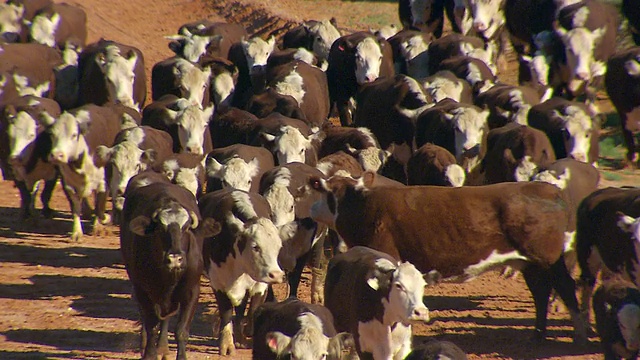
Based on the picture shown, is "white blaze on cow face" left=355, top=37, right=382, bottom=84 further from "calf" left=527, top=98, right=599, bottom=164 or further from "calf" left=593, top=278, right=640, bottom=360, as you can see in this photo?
"calf" left=593, top=278, right=640, bottom=360

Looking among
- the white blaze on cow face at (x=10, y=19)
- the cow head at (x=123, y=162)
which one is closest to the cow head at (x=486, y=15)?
the white blaze on cow face at (x=10, y=19)

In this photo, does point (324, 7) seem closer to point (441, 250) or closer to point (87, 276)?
point (87, 276)

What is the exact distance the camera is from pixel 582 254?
10.4 metres

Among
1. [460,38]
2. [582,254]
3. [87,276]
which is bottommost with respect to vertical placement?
[87,276]

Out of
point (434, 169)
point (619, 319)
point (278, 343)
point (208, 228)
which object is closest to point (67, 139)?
point (434, 169)

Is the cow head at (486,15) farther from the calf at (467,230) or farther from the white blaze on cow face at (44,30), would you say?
the calf at (467,230)

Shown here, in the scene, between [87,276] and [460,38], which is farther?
[460,38]

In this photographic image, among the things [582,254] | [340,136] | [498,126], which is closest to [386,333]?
[582,254]

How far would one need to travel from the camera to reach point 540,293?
10.1m

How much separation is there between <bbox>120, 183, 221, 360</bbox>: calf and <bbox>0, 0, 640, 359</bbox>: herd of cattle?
0.06ft

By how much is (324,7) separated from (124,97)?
15773 millimetres

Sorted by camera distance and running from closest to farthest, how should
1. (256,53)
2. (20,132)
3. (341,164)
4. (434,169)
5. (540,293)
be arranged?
(540,293) → (434,169) → (341,164) → (20,132) → (256,53)

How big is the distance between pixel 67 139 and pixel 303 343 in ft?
25.6

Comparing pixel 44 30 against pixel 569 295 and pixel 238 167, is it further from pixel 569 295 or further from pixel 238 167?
pixel 569 295
